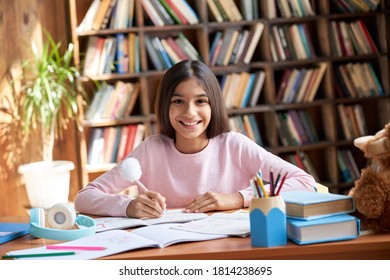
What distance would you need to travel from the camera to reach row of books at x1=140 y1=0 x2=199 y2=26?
4.50 m

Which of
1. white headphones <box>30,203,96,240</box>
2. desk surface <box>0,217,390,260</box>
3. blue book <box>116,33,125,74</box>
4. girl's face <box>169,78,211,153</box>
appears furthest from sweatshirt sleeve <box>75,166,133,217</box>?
blue book <box>116,33,125,74</box>

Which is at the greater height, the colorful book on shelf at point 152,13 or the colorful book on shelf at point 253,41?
the colorful book on shelf at point 152,13

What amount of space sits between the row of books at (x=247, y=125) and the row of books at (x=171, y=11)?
0.71 metres

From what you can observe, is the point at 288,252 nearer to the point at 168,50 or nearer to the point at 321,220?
the point at 321,220

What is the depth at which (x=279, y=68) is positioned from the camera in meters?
4.83

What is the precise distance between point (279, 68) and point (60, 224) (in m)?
3.14


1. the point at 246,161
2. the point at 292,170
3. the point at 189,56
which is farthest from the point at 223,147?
the point at 189,56

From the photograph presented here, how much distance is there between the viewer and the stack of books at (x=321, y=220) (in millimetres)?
1650

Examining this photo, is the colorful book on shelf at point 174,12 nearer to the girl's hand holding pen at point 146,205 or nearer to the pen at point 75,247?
the girl's hand holding pen at point 146,205

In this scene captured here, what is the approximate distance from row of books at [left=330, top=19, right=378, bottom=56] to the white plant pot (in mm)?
1978

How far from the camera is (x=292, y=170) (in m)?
2.36

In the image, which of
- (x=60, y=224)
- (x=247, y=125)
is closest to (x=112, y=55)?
(x=247, y=125)

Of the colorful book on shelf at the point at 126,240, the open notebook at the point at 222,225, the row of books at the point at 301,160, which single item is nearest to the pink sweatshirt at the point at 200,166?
the open notebook at the point at 222,225

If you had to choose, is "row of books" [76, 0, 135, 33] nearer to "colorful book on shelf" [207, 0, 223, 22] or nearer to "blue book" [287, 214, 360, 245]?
"colorful book on shelf" [207, 0, 223, 22]
